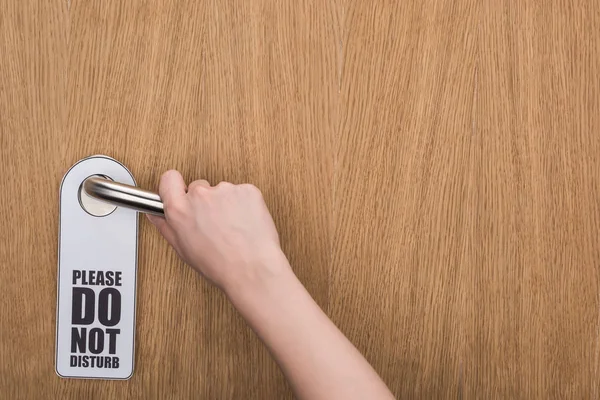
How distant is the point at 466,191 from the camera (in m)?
0.44

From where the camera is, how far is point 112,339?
42cm

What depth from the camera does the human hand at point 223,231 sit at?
375 mm

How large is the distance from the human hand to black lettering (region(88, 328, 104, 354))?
0.09 meters

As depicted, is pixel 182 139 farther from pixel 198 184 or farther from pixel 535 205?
pixel 535 205

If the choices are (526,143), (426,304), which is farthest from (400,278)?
(526,143)

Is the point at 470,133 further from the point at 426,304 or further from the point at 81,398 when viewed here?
the point at 81,398

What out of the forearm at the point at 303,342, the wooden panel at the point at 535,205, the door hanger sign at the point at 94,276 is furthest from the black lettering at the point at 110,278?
the wooden panel at the point at 535,205

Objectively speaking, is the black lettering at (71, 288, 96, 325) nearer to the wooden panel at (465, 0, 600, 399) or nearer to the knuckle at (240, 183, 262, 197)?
the knuckle at (240, 183, 262, 197)

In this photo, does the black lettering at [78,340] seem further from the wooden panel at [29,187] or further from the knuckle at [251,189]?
the knuckle at [251,189]

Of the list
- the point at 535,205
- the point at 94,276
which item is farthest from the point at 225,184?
the point at 535,205

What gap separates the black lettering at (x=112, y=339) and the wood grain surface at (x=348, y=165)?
0.7 inches

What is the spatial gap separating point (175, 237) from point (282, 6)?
0.58 ft

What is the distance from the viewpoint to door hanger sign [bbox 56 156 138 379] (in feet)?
1.37

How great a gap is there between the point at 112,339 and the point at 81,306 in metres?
0.03
